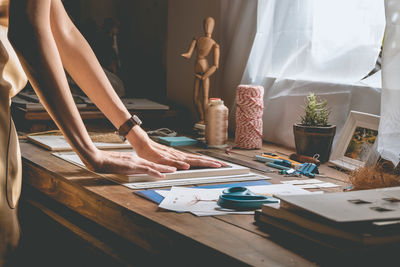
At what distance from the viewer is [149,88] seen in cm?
290

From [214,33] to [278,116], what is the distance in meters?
0.52

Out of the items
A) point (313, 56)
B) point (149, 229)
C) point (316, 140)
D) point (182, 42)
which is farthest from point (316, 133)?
point (182, 42)

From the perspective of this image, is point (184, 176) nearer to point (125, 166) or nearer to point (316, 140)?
point (125, 166)

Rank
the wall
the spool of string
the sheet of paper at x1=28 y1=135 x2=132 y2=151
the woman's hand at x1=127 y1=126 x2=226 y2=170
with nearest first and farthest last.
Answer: the woman's hand at x1=127 y1=126 x2=226 y2=170, the sheet of paper at x1=28 y1=135 x2=132 y2=151, the spool of string, the wall

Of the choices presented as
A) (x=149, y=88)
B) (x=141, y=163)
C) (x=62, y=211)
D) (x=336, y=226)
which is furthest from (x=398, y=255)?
(x=149, y=88)

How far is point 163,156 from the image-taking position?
1344 mm

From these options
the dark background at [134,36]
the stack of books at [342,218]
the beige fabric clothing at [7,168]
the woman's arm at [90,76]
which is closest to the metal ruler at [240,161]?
the woman's arm at [90,76]

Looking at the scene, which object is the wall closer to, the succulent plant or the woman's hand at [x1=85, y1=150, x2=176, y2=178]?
the succulent plant

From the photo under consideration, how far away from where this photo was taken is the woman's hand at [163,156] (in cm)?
132

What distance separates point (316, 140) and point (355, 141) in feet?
0.36

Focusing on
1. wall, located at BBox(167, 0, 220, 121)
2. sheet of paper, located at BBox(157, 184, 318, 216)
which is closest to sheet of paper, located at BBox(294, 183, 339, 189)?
sheet of paper, located at BBox(157, 184, 318, 216)

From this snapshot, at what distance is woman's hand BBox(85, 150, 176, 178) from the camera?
1.21m

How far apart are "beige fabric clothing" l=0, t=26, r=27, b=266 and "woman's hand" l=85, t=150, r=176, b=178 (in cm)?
23

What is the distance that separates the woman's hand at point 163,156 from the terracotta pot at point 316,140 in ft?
1.10
